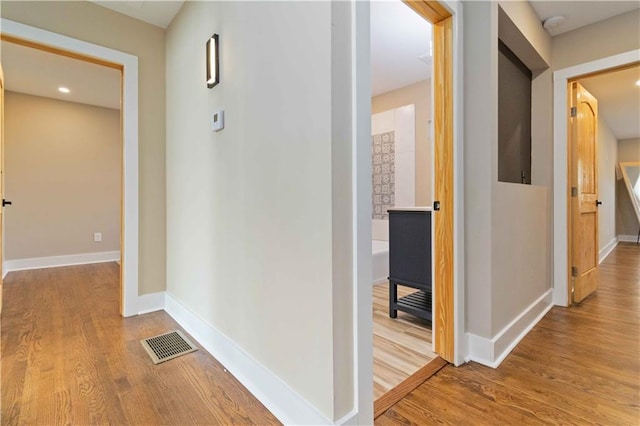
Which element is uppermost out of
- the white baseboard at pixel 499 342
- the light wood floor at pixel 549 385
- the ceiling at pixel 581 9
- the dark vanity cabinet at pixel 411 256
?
the ceiling at pixel 581 9

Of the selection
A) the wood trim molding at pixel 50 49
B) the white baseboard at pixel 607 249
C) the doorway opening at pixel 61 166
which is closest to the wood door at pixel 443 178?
the wood trim molding at pixel 50 49

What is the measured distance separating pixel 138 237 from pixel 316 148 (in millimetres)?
2099

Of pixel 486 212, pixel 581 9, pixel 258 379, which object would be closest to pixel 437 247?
pixel 486 212

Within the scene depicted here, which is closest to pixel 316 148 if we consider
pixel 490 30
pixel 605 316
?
pixel 490 30

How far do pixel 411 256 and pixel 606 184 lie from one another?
6018 millimetres

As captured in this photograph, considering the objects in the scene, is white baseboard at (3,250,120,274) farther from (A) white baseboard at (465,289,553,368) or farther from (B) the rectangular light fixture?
(A) white baseboard at (465,289,553,368)

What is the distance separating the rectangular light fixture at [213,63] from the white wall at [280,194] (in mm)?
47

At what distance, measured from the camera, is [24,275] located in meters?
3.77

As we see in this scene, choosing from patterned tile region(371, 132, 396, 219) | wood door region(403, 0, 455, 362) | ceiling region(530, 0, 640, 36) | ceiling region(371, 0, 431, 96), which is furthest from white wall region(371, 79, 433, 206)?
wood door region(403, 0, 455, 362)

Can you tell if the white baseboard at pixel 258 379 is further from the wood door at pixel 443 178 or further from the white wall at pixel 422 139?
the white wall at pixel 422 139

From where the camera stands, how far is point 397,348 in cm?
189

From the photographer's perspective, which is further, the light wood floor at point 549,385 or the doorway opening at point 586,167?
the doorway opening at point 586,167

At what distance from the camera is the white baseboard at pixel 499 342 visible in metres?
1.70

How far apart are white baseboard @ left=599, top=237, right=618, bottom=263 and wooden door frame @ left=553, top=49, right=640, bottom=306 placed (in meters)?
3.05
